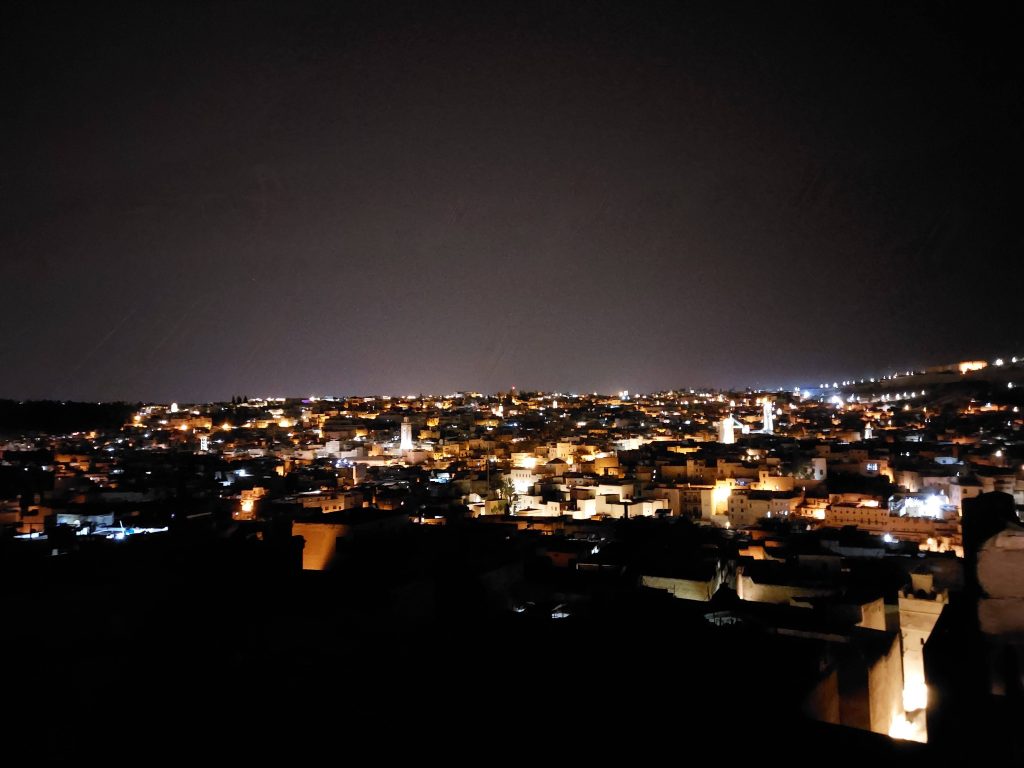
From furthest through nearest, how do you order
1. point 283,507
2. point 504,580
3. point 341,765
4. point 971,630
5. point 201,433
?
point 201,433, point 283,507, point 504,580, point 971,630, point 341,765

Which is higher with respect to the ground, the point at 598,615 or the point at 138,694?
the point at 138,694

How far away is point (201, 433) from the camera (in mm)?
72125

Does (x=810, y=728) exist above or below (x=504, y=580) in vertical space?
above

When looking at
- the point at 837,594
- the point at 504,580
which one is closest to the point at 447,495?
the point at 504,580

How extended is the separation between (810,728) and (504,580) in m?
9.61

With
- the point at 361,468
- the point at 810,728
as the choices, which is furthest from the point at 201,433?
the point at 810,728

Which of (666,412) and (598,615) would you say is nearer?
(598,615)

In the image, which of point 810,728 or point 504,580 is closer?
point 810,728

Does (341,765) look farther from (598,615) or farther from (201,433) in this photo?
(201,433)

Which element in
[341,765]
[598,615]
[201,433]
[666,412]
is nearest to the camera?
[341,765]

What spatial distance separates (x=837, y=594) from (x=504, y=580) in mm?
6192

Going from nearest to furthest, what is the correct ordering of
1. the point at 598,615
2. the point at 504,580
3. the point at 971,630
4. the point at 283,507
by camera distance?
1. the point at 971,630
2. the point at 598,615
3. the point at 504,580
4. the point at 283,507

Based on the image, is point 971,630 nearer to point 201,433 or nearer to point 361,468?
point 361,468

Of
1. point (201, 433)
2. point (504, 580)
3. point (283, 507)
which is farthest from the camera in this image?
point (201, 433)
